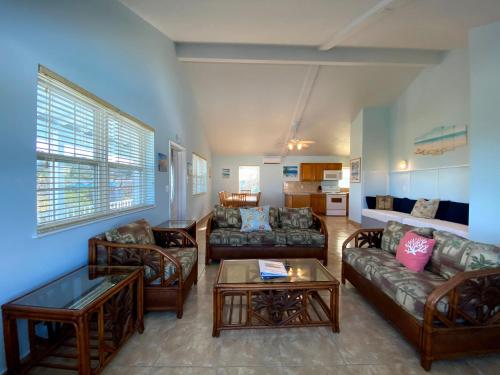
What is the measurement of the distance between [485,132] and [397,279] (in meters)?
2.58

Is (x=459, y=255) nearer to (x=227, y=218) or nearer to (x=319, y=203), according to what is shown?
(x=227, y=218)

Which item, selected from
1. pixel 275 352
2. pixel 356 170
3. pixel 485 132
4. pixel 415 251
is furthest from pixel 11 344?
pixel 356 170

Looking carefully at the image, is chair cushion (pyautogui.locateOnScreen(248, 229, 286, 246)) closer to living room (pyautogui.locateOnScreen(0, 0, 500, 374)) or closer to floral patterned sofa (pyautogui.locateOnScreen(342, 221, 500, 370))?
living room (pyautogui.locateOnScreen(0, 0, 500, 374))

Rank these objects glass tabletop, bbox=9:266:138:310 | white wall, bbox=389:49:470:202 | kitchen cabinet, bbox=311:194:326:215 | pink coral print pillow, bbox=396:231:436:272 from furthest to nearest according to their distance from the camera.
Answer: kitchen cabinet, bbox=311:194:326:215
white wall, bbox=389:49:470:202
pink coral print pillow, bbox=396:231:436:272
glass tabletop, bbox=9:266:138:310

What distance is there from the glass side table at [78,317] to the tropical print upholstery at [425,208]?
4795 millimetres

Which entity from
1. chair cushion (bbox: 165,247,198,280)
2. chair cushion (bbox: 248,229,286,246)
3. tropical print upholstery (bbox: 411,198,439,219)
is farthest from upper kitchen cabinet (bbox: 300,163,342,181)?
chair cushion (bbox: 165,247,198,280)

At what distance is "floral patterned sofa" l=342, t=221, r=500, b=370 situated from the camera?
152 cm

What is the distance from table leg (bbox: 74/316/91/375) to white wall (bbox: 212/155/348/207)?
820cm

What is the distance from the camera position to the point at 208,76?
5027mm

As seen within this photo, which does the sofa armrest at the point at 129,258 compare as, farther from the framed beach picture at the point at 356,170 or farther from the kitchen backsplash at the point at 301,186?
the kitchen backsplash at the point at 301,186

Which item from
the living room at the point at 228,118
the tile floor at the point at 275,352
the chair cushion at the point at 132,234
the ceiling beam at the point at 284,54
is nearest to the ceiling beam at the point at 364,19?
the living room at the point at 228,118

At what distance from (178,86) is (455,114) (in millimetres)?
4892

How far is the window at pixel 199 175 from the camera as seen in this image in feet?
20.5

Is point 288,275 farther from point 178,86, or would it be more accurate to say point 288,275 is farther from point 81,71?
point 178,86
